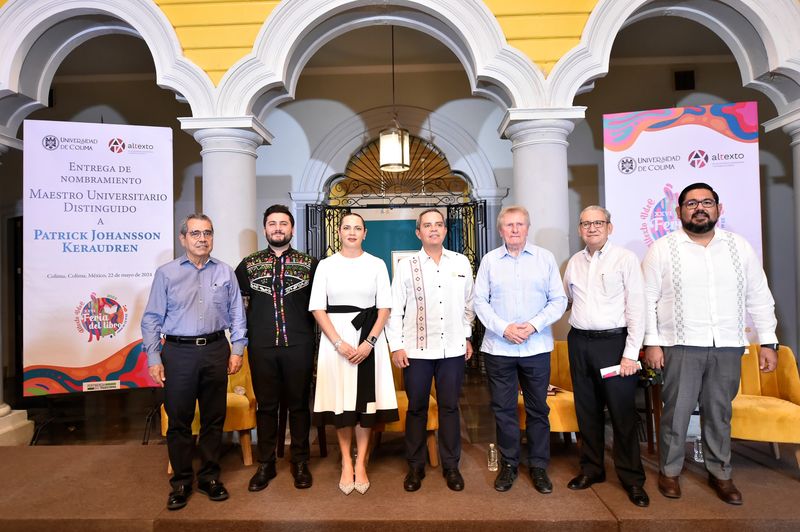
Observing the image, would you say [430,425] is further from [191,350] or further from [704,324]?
[704,324]

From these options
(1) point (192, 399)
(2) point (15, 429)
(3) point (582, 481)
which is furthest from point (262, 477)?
(2) point (15, 429)

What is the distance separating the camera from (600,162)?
261 inches

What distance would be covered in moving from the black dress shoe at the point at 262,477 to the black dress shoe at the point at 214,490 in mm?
149

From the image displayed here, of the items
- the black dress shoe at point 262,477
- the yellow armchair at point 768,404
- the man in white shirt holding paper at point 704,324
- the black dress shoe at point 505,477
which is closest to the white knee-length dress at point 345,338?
the black dress shoe at point 262,477

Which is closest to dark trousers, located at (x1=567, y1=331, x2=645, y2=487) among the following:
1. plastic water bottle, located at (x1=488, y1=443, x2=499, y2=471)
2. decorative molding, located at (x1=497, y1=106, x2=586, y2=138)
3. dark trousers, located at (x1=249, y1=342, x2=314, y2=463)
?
plastic water bottle, located at (x1=488, y1=443, x2=499, y2=471)

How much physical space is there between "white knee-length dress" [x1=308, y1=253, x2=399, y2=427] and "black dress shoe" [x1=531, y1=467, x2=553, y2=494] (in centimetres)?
83

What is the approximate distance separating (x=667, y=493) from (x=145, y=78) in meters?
6.98

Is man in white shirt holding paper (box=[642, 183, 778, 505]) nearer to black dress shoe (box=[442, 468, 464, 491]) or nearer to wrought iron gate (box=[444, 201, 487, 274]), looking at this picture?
black dress shoe (box=[442, 468, 464, 491])

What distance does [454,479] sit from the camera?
2902 millimetres

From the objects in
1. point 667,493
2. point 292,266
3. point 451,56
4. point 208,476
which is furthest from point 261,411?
point 451,56

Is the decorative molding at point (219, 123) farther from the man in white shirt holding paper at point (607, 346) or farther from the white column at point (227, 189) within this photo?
the man in white shirt holding paper at point (607, 346)

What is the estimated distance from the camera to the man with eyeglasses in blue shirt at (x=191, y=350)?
2760 mm

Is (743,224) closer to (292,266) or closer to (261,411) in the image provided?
(292,266)

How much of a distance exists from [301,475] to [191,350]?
0.91 meters
